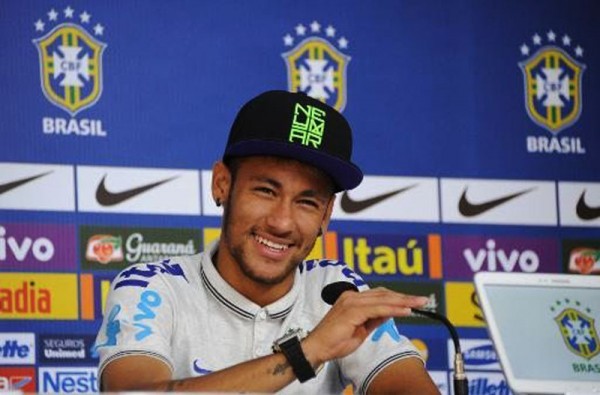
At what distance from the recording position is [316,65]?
434cm

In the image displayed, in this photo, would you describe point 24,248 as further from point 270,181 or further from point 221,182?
point 270,181

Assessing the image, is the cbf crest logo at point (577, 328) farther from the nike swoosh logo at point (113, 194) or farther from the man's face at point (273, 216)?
the nike swoosh logo at point (113, 194)

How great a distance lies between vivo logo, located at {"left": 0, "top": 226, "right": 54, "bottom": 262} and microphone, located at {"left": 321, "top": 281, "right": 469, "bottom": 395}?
4.75 ft

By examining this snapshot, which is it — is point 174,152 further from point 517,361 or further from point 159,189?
point 517,361

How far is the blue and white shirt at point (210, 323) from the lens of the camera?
109 inches

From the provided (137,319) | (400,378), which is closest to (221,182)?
(137,319)

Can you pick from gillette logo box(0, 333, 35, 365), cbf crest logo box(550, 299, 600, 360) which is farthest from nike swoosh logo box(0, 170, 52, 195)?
cbf crest logo box(550, 299, 600, 360)

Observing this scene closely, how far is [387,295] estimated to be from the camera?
2.56 metres

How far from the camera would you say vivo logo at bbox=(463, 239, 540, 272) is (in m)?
4.38

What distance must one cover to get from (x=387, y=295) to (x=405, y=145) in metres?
1.84

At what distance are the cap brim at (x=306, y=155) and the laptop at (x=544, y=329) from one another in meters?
0.31

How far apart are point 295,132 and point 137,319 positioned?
1.44 feet

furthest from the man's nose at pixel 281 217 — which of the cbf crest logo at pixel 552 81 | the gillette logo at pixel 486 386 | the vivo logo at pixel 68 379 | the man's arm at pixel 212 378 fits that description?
the cbf crest logo at pixel 552 81

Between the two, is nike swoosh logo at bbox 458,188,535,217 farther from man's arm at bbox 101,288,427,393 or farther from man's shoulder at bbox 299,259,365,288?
man's arm at bbox 101,288,427,393
